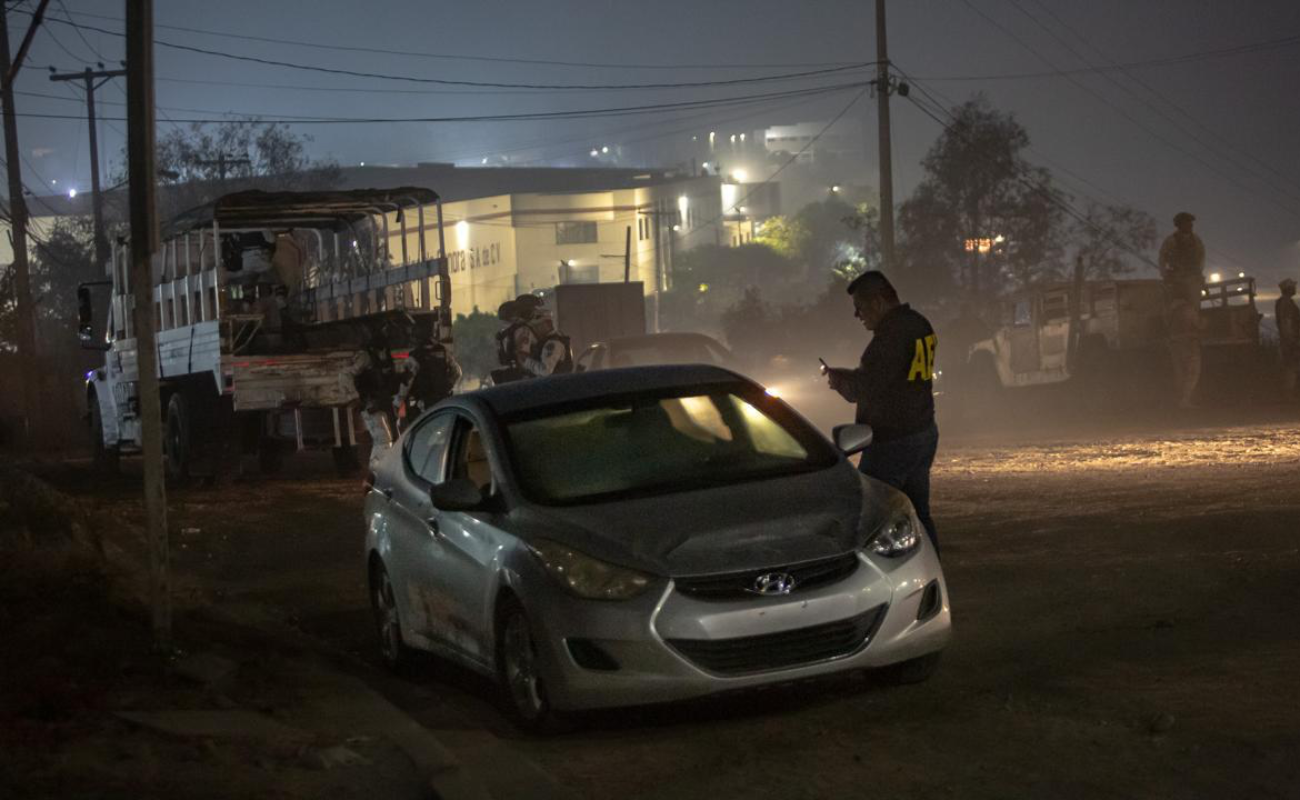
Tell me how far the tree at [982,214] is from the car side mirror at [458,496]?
6062 centimetres

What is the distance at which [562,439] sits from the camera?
788 centimetres

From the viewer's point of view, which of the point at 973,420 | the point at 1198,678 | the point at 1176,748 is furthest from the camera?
the point at 973,420

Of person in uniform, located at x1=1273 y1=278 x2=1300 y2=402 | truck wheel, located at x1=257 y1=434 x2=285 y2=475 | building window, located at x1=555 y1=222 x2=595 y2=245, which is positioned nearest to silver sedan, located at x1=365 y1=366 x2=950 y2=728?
truck wheel, located at x1=257 y1=434 x2=285 y2=475

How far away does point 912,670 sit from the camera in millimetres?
7316

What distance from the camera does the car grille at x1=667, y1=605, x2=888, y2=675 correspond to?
6617 millimetres

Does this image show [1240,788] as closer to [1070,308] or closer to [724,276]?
[1070,308]

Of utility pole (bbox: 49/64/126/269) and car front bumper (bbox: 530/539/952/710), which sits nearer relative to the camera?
car front bumper (bbox: 530/539/952/710)

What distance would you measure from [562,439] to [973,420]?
71.9ft

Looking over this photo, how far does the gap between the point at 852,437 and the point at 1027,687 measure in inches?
65.1

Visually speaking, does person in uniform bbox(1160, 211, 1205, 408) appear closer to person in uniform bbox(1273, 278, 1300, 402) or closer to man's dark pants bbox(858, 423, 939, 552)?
person in uniform bbox(1273, 278, 1300, 402)

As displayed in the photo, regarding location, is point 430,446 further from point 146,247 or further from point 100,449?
point 100,449

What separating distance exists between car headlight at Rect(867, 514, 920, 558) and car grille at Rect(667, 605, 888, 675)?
251 mm

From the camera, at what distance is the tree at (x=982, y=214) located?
221ft

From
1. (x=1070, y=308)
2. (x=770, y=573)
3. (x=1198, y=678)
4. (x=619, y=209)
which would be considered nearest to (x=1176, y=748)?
(x=1198, y=678)
